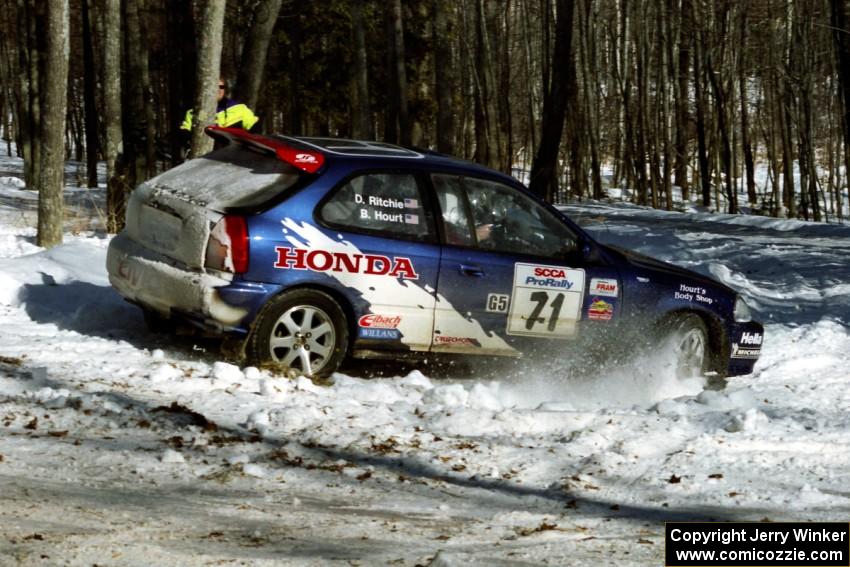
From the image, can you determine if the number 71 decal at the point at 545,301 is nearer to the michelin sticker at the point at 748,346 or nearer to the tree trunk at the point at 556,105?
the michelin sticker at the point at 748,346

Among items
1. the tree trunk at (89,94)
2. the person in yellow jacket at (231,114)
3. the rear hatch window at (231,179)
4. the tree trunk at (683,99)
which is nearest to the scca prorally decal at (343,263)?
the rear hatch window at (231,179)

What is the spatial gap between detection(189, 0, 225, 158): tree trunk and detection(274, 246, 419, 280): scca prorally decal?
4.77 m

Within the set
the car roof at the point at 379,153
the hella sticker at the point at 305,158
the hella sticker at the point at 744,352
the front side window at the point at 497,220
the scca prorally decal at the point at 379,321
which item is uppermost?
the car roof at the point at 379,153

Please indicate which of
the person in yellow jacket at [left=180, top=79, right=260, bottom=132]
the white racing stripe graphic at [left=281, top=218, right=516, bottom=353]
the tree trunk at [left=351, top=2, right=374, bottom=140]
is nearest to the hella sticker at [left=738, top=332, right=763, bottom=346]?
the white racing stripe graphic at [left=281, top=218, right=516, bottom=353]

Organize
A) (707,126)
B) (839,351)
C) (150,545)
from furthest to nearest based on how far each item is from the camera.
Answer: (707,126) → (839,351) → (150,545)

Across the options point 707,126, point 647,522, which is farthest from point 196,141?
point 707,126

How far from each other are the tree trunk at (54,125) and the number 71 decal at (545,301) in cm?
639

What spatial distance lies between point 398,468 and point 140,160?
15.8m

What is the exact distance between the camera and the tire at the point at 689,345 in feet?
28.3

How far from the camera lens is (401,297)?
7.62 m

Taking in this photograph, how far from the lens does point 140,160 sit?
20234 millimetres

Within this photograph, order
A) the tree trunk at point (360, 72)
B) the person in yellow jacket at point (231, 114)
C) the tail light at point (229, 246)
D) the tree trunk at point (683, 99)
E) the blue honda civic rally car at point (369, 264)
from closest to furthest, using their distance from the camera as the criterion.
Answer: the tail light at point (229, 246), the blue honda civic rally car at point (369, 264), the person in yellow jacket at point (231, 114), the tree trunk at point (360, 72), the tree trunk at point (683, 99)

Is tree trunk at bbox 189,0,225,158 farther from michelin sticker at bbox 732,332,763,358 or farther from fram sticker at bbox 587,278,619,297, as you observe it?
michelin sticker at bbox 732,332,763,358

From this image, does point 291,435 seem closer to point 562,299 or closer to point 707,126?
point 562,299
